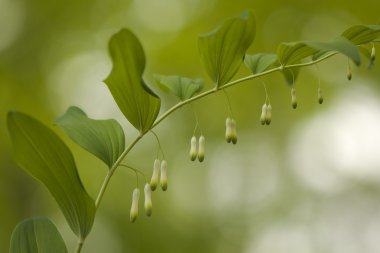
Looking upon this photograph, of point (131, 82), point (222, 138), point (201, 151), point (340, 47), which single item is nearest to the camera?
point (340, 47)

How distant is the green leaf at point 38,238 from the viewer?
108 cm

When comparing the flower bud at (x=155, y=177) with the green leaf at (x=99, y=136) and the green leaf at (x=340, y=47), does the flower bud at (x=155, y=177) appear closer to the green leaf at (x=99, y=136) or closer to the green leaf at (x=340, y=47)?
the green leaf at (x=99, y=136)

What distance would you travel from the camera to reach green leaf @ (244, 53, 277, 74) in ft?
3.80

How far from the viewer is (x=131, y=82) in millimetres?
1015

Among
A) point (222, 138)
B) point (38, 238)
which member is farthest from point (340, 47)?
A: point (222, 138)

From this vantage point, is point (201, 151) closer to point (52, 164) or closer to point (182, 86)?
point (182, 86)

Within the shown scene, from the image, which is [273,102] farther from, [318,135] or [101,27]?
[101,27]

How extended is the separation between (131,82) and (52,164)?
0.21m

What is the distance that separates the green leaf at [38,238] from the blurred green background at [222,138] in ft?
14.4

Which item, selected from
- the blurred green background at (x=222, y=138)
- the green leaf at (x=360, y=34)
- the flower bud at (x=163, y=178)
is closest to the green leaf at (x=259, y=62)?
the green leaf at (x=360, y=34)

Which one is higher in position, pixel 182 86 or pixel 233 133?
pixel 182 86

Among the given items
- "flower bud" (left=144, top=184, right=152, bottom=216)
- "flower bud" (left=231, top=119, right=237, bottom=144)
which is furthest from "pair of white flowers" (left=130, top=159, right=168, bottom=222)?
"flower bud" (left=231, top=119, right=237, bottom=144)

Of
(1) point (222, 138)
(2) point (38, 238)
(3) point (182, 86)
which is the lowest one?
(2) point (38, 238)

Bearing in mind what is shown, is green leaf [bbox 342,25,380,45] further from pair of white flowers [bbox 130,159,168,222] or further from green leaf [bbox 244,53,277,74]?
pair of white flowers [bbox 130,159,168,222]
